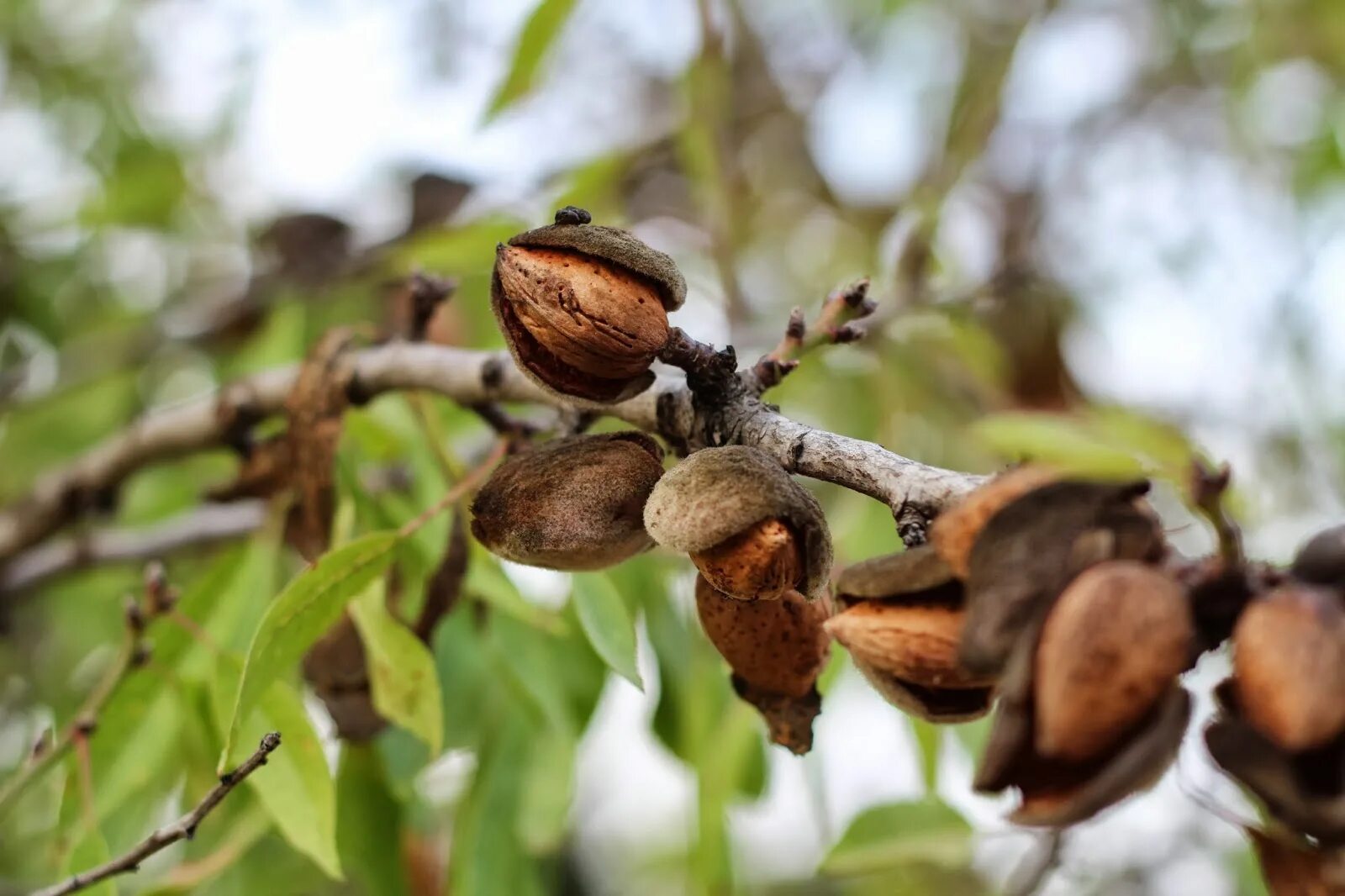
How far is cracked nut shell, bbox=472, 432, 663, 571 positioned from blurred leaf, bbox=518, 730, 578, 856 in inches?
25.6

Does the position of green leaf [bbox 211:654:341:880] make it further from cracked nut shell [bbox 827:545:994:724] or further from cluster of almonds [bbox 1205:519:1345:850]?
cluster of almonds [bbox 1205:519:1345:850]

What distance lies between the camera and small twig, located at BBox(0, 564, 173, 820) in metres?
1.34

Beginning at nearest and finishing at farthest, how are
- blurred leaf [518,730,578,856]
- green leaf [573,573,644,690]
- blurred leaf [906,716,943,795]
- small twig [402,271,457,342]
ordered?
green leaf [573,573,644,690]
small twig [402,271,457,342]
blurred leaf [518,730,578,856]
blurred leaf [906,716,943,795]

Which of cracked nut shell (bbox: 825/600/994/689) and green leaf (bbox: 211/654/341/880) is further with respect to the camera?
green leaf (bbox: 211/654/341/880)

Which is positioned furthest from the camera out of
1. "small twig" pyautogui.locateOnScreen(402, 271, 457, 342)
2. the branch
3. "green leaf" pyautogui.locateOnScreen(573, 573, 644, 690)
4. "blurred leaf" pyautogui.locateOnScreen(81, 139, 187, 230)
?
"blurred leaf" pyautogui.locateOnScreen(81, 139, 187, 230)

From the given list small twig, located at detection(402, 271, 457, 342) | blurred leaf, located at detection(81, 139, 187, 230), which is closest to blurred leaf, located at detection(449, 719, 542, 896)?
small twig, located at detection(402, 271, 457, 342)

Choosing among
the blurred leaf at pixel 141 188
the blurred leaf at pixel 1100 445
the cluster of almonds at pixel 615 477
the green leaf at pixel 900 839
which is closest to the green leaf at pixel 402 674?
the cluster of almonds at pixel 615 477

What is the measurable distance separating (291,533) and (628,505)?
0.81 m

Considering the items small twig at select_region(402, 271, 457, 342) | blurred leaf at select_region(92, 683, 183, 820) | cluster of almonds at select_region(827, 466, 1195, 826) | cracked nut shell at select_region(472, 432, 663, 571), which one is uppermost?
cluster of almonds at select_region(827, 466, 1195, 826)

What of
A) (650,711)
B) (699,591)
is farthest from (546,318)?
(650,711)

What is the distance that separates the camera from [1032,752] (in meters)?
0.69

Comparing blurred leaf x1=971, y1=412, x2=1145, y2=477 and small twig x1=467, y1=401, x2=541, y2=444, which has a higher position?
blurred leaf x1=971, y1=412, x2=1145, y2=477

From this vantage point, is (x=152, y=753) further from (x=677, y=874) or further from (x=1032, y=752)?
(x=677, y=874)

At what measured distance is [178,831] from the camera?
3.66 ft
